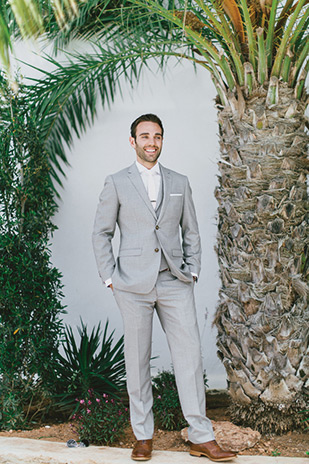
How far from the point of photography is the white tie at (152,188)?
3.71 meters

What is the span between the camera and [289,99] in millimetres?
3979

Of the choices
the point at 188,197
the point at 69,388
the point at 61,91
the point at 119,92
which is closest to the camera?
the point at 188,197

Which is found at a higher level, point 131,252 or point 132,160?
point 132,160

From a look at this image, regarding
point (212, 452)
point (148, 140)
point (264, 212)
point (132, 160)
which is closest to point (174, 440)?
point (212, 452)

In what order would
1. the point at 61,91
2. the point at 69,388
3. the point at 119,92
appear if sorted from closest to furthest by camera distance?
the point at 69,388
the point at 61,91
the point at 119,92

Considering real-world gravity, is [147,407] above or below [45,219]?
below

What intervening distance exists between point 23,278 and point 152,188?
57.0 inches

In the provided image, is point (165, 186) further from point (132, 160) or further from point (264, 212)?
point (132, 160)

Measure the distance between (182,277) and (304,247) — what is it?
107 centimetres

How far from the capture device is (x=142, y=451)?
354 centimetres

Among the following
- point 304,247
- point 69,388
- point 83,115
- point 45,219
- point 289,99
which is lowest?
point 69,388

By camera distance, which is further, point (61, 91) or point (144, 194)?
point (61, 91)

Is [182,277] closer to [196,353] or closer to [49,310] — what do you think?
[196,353]

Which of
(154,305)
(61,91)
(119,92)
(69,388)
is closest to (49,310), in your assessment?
(69,388)
